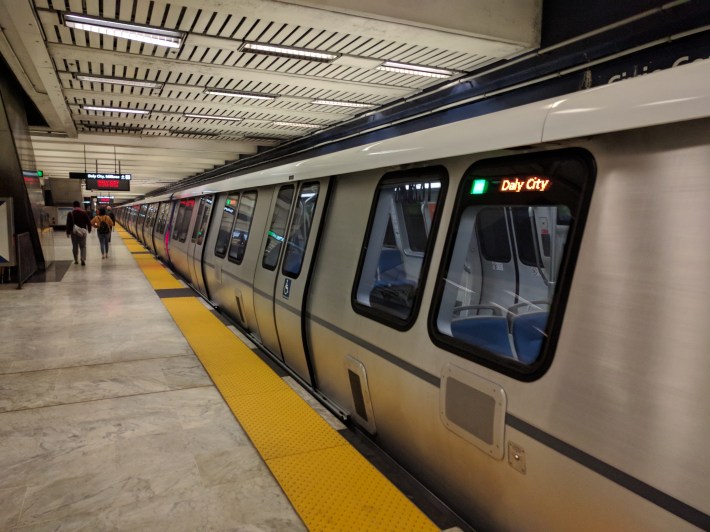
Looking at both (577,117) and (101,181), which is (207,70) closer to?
(577,117)

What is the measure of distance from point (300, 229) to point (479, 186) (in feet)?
8.73

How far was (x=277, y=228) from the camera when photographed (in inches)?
230

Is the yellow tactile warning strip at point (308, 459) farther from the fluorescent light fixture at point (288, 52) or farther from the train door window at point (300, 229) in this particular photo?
the fluorescent light fixture at point (288, 52)

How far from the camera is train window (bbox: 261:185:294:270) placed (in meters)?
5.63

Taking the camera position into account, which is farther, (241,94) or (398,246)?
(241,94)

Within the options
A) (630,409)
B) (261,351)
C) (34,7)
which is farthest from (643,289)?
(261,351)

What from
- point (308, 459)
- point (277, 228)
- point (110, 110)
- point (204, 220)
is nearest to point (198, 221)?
point (204, 220)

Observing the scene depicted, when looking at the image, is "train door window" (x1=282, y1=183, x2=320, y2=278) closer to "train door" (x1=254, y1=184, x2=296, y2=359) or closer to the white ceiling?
"train door" (x1=254, y1=184, x2=296, y2=359)

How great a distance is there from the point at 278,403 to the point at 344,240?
140 centimetres

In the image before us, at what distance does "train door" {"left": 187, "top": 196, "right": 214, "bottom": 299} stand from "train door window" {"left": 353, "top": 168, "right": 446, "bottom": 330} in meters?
6.28

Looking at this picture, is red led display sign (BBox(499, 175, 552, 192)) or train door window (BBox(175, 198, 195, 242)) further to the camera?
train door window (BBox(175, 198, 195, 242))

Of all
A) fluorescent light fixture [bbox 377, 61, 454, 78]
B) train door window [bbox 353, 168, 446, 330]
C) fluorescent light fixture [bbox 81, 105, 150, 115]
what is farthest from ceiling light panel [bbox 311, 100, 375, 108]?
train door window [bbox 353, 168, 446, 330]

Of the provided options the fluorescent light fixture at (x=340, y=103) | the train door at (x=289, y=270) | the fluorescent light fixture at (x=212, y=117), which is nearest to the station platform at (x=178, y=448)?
the train door at (x=289, y=270)

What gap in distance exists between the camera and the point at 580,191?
2.11m
